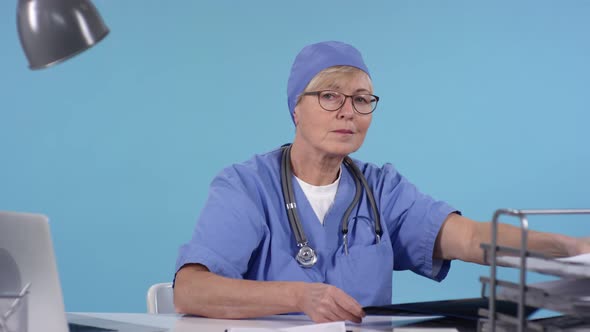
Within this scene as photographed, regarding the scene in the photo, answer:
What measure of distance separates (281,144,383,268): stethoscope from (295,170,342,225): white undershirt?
0.05m

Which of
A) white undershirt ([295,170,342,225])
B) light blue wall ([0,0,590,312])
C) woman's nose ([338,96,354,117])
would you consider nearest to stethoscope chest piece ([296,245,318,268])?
white undershirt ([295,170,342,225])

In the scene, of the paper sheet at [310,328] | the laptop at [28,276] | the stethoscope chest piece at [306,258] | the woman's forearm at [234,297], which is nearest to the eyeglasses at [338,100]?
the stethoscope chest piece at [306,258]

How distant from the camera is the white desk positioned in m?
1.39

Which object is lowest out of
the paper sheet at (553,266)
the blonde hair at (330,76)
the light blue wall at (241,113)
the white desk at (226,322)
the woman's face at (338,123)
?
the white desk at (226,322)

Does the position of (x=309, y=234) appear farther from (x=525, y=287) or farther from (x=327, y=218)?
(x=525, y=287)

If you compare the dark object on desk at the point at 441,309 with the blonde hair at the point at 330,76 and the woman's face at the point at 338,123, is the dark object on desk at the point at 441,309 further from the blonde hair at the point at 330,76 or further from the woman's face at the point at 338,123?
the blonde hair at the point at 330,76

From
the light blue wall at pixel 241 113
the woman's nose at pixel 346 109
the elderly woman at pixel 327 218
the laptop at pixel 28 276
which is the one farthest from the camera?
the light blue wall at pixel 241 113

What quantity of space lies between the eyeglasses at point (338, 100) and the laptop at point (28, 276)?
85 centimetres

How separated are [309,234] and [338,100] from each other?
32cm

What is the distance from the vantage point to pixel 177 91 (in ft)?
13.4

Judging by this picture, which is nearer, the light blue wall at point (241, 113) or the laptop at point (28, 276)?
the laptop at point (28, 276)

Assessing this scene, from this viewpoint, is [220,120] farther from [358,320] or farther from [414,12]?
[358,320]

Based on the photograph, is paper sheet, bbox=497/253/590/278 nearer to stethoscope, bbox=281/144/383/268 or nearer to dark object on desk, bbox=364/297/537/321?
dark object on desk, bbox=364/297/537/321

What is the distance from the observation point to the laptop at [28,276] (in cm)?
112
